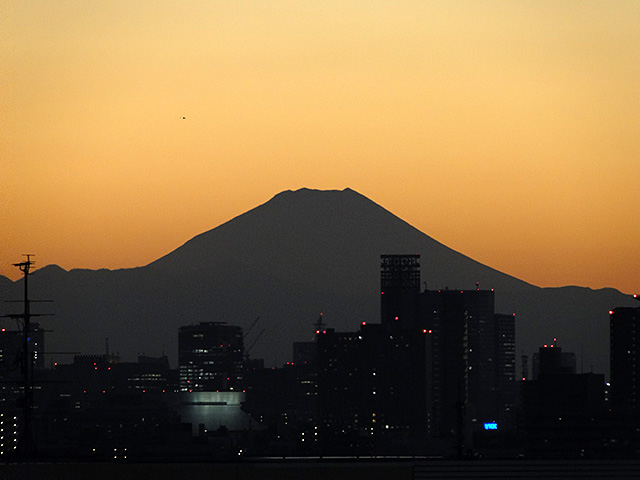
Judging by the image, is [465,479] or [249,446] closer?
[465,479]

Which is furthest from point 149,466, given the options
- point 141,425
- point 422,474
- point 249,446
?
point 141,425

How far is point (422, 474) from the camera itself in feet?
112

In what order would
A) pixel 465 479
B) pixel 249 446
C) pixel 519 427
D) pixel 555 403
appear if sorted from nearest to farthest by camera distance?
pixel 465 479, pixel 249 446, pixel 519 427, pixel 555 403

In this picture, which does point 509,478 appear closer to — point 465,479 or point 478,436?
point 465,479

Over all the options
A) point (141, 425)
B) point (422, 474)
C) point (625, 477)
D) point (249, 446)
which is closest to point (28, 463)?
point (422, 474)

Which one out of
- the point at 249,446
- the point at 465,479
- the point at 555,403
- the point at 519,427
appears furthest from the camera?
the point at 555,403

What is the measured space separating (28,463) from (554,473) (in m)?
14.1

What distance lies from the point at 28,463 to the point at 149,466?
3.44 m

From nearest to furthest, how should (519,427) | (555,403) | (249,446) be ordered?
(249,446) → (519,427) → (555,403)

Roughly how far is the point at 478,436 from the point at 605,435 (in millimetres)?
15889

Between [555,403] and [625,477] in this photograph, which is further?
[555,403]

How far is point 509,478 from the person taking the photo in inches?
1347

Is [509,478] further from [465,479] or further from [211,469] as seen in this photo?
[211,469]

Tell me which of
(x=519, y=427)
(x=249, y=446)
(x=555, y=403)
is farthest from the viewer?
(x=555, y=403)
